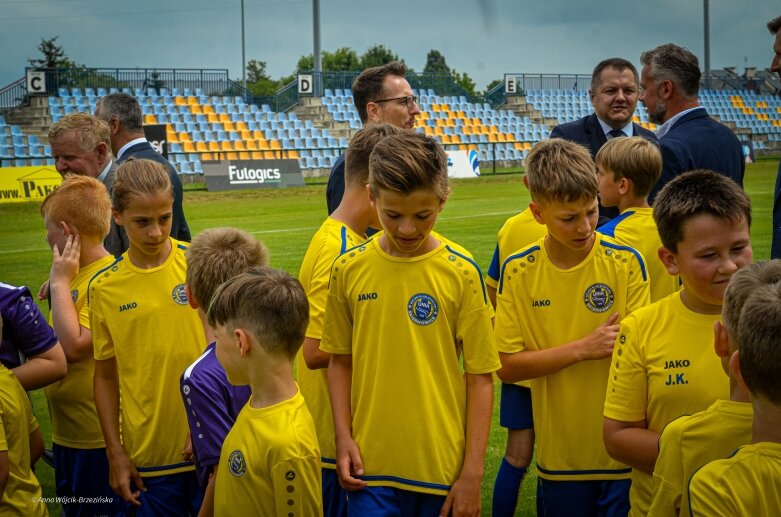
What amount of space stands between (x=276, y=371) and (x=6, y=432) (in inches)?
39.6

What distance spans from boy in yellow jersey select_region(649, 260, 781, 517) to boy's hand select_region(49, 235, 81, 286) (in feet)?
9.29

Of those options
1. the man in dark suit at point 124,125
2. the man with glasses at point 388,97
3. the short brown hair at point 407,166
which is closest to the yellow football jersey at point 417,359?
the short brown hair at point 407,166

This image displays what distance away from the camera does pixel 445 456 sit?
9.93 feet

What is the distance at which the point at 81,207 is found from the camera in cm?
419

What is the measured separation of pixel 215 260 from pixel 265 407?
2.33ft

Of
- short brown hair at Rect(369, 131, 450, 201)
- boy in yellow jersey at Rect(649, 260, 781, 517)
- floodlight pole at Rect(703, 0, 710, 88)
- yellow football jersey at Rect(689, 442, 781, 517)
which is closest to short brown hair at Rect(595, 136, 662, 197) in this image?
short brown hair at Rect(369, 131, 450, 201)

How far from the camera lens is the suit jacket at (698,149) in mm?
5000

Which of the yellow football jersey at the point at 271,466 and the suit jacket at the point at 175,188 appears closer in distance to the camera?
the yellow football jersey at the point at 271,466

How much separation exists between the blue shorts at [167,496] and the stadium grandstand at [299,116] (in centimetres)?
2245

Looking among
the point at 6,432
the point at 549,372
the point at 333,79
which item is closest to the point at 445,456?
the point at 549,372

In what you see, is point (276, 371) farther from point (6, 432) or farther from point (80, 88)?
point (80, 88)

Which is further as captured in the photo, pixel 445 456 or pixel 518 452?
pixel 518 452

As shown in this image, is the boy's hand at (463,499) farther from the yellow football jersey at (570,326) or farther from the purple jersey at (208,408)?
the purple jersey at (208,408)

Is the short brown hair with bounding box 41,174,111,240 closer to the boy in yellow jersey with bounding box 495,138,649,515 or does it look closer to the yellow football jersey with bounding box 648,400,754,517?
the boy in yellow jersey with bounding box 495,138,649,515
